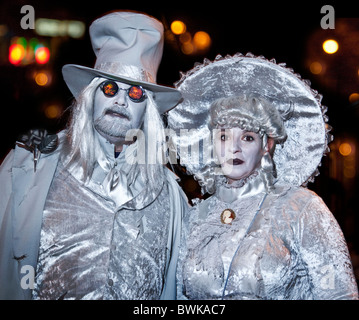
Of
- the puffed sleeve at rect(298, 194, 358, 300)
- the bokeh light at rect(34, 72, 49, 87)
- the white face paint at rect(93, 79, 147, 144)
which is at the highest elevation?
the bokeh light at rect(34, 72, 49, 87)

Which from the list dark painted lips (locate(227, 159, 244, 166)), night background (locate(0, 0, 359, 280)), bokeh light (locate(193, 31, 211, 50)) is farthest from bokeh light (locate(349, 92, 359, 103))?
dark painted lips (locate(227, 159, 244, 166))

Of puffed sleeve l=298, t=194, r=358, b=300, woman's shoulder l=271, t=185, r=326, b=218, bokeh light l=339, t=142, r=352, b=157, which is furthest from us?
bokeh light l=339, t=142, r=352, b=157

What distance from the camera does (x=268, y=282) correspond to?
7.19ft

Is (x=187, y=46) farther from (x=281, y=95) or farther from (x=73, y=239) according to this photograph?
(x=73, y=239)

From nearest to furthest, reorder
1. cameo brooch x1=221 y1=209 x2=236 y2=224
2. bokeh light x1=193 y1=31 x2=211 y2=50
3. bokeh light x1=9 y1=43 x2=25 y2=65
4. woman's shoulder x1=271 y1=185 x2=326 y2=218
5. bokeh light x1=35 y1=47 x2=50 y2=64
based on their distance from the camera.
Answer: woman's shoulder x1=271 y1=185 x2=326 y2=218, cameo brooch x1=221 y1=209 x2=236 y2=224, bokeh light x1=9 y1=43 x2=25 y2=65, bokeh light x1=35 y1=47 x2=50 y2=64, bokeh light x1=193 y1=31 x2=211 y2=50

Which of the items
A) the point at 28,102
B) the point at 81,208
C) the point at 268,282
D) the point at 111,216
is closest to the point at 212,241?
the point at 268,282

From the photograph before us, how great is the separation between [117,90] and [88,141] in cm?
35

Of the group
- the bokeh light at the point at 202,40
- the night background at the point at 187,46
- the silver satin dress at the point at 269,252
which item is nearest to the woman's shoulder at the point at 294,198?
the silver satin dress at the point at 269,252

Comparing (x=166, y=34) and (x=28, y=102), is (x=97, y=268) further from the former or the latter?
(x=166, y=34)

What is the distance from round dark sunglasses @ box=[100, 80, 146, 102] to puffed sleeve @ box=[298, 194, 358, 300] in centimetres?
116

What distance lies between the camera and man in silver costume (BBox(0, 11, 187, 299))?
2.40m

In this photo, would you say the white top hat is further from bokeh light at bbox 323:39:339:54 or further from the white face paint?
bokeh light at bbox 323:39:339:54

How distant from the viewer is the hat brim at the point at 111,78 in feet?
8.59
